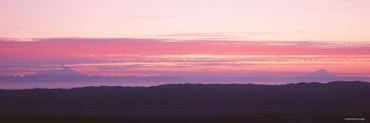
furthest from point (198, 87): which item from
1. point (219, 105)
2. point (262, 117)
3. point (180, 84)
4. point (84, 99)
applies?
point (262, 117)

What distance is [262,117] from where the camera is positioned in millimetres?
30266

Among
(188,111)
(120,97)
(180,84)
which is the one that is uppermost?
(180,84)

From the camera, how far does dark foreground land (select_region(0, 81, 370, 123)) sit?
99.0ft

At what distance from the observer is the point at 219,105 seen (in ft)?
120

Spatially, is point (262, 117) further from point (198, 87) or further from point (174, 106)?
point (198, 87)

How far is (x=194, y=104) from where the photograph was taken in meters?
36.8

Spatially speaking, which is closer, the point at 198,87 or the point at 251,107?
the point at 251,107

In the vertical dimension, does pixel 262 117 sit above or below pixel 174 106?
below

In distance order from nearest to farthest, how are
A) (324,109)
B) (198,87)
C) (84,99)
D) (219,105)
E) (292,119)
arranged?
(292,119) → (324,109) → (219,105) → (84,99) → (198,87)

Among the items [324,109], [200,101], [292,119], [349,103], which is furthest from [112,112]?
[349,103]

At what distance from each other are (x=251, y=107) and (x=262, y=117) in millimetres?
5642

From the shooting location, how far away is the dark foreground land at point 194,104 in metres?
30.2

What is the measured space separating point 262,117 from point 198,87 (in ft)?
40.9

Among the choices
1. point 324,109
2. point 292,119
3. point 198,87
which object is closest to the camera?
point 292,119
